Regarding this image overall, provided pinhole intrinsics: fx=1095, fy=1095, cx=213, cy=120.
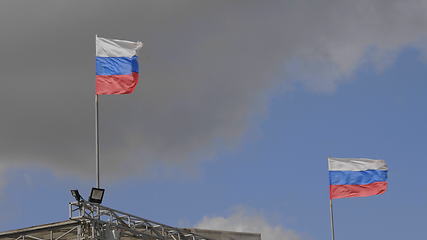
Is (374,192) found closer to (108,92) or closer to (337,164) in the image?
(337,164)

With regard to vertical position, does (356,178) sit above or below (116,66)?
below

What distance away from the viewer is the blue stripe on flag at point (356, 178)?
48062 mm

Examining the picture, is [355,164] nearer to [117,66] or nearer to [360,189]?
[360,189]

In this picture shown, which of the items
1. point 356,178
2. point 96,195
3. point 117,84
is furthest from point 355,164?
point 96,195

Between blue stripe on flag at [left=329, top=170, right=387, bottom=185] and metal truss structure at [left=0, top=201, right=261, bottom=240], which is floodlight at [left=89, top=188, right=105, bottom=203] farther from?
blue stripe on flag at [left=329, top=170, right=387, bottom=185]

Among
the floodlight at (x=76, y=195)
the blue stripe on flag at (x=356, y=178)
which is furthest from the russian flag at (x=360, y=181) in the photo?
the floodlight at (x=76, y=195)

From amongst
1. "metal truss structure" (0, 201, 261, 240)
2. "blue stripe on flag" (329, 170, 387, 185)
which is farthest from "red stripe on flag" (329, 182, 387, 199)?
"metal truss structure" (0, 201, 261, 240)

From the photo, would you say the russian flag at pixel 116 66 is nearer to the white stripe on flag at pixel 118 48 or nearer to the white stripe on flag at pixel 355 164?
the white stripe on flag at pixel 118 48

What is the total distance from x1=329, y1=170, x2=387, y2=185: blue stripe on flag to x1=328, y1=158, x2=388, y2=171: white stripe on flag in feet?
0.58

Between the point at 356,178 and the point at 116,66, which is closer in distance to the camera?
the point at 116,66

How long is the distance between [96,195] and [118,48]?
677 centimetres

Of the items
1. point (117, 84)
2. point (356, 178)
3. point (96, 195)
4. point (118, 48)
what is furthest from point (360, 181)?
point (96, 195)

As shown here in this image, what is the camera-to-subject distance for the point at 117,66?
41.2m

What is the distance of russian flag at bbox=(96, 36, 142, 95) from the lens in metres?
40.9
